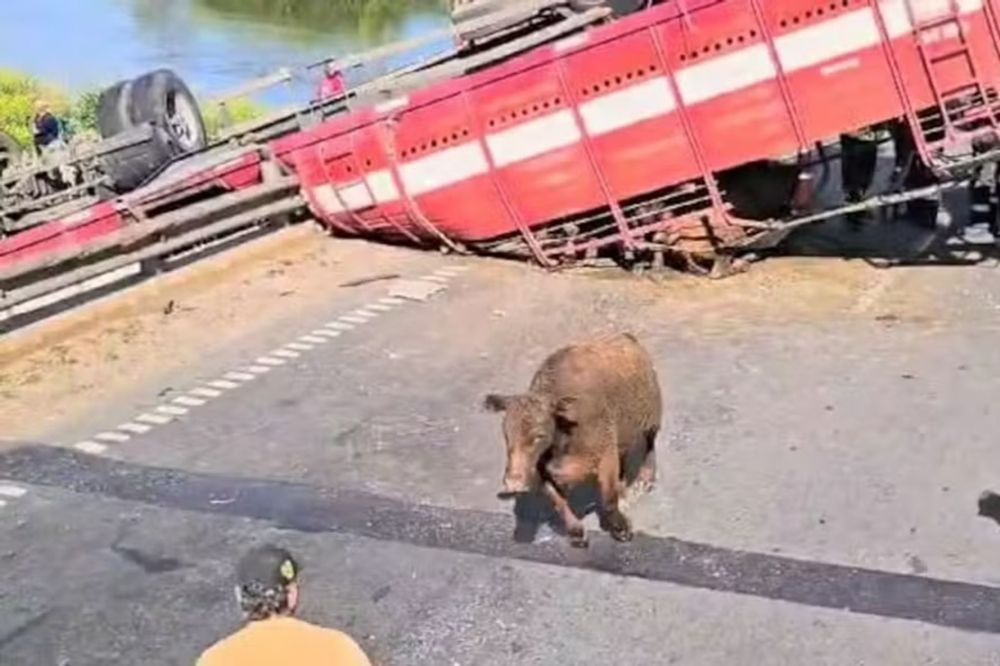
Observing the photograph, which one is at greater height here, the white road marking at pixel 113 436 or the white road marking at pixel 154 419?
the white road marking at pixel 113 436

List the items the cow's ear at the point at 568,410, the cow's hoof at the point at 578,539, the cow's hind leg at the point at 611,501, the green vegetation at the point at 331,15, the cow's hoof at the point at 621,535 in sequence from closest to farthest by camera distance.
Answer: the cow's ear at the point at 568,410 → the cow's hind leg at the point at 611,501 → the cow's hoof at the point at 578,539 → the cow's hoof at the point at 621,535 → the green vegetation at the point at 331,15

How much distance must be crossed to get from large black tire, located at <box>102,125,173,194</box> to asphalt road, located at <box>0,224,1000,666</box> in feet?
15.2

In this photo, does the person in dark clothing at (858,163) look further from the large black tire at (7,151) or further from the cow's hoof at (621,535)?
the large black tire at (7,151)

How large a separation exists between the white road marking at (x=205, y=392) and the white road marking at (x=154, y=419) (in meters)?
0.48

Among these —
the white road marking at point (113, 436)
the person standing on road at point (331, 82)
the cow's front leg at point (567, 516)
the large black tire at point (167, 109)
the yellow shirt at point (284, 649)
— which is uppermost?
the large black tire at point (167, 109)

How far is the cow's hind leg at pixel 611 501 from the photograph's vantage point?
767 centimetres

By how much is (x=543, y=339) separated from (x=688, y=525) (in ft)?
12.8

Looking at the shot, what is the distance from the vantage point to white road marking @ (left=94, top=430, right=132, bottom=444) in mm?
10000

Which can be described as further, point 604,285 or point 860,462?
point 604,285

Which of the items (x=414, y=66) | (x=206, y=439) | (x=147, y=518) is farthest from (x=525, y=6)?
(x=147, y=518)

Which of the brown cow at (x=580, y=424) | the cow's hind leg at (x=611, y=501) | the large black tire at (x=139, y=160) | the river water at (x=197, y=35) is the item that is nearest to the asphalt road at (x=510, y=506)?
the cow's hind leg at (x=611, y=501)

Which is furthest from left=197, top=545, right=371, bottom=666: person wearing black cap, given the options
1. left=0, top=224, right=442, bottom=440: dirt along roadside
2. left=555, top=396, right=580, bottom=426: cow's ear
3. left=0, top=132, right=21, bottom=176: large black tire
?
left=0, top=132, right=21, bottom=176: large black tire

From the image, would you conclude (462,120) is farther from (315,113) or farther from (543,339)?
(315,113)

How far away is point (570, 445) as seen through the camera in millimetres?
7539
